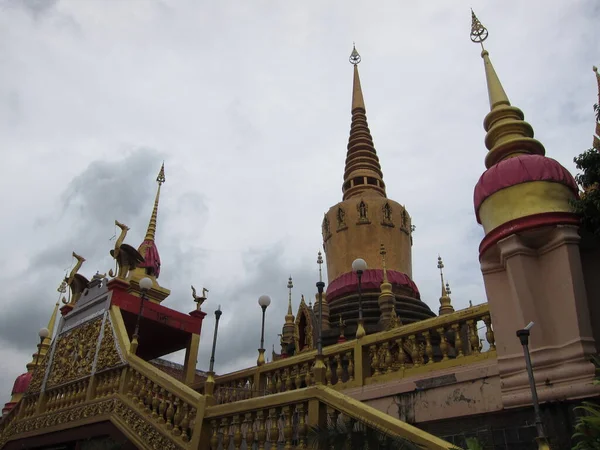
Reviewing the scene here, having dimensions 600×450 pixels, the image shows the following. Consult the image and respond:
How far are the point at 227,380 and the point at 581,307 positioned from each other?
653 centimetres

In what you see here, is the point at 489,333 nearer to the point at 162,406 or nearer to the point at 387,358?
the point at 387,358

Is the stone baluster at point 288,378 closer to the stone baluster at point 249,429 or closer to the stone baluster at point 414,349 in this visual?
the stone baluster at point 414,349

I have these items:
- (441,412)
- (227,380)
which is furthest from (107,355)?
(441,412)

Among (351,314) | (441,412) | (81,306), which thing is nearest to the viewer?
(441,412)

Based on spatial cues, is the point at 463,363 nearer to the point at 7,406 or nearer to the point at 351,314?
the point at 351,314

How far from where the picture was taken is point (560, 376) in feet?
19.6

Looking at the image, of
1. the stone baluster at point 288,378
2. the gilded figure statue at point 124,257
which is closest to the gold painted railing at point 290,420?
the stone baluster at point 288,378

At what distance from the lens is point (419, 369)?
749 cm

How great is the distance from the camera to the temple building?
5887mm

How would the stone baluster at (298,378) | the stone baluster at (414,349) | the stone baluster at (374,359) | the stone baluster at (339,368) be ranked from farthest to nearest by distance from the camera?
the stone baluster at (298,378) < the stone baluster at (339,368) < the stone baluster at (374,359) < the stone baluster at (414,349)

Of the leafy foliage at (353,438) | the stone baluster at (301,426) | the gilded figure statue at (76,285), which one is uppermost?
the gilded figure statue at (76,285)

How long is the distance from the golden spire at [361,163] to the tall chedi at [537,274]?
41.2 ft

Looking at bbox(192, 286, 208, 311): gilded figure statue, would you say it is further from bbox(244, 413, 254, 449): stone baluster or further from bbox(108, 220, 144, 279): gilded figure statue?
bbox(244, 413, 254, 449): stone baluster

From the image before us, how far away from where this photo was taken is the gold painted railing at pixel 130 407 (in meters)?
7.24
